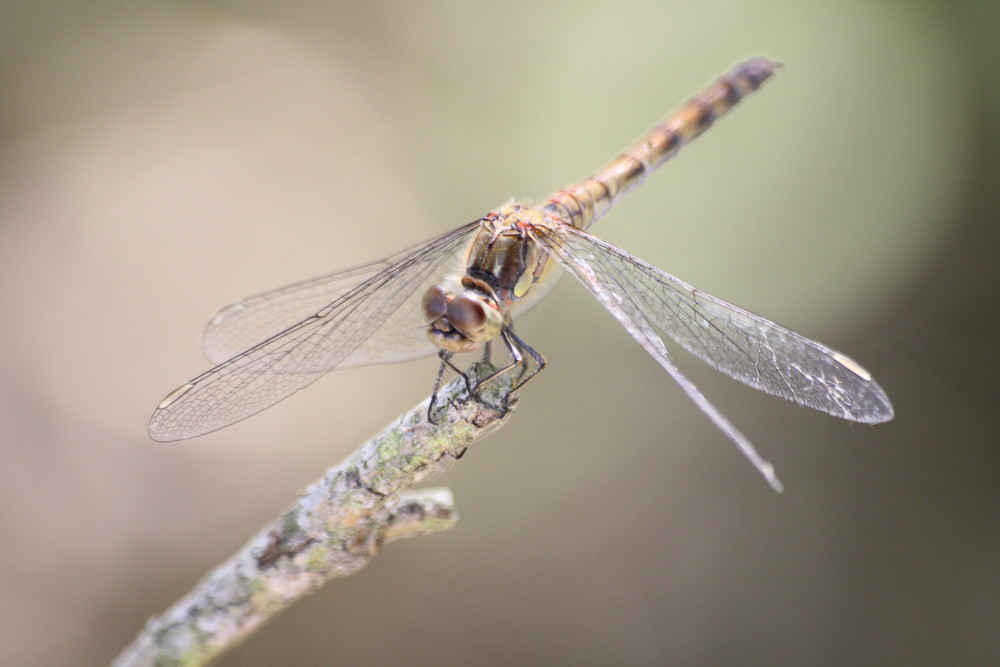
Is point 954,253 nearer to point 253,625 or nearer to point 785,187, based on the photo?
point 785,187

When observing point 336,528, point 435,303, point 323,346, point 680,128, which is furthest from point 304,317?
point 680,128

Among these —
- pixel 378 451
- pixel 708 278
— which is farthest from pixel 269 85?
pixel 378 451

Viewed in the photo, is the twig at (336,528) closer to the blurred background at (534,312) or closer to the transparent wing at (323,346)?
the transparent wing at (323,346)

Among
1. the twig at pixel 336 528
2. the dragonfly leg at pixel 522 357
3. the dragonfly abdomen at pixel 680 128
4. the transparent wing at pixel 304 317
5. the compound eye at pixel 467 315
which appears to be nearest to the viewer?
the twig at pixel 336 528

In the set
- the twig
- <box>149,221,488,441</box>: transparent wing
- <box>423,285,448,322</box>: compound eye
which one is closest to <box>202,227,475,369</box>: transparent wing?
<box>149,221,488,441</box>: transparent wing

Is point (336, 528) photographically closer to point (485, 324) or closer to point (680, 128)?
point (485, 324)

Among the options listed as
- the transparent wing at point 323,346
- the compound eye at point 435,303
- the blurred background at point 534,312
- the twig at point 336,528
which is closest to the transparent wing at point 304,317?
the transparent wing at point 323,346
